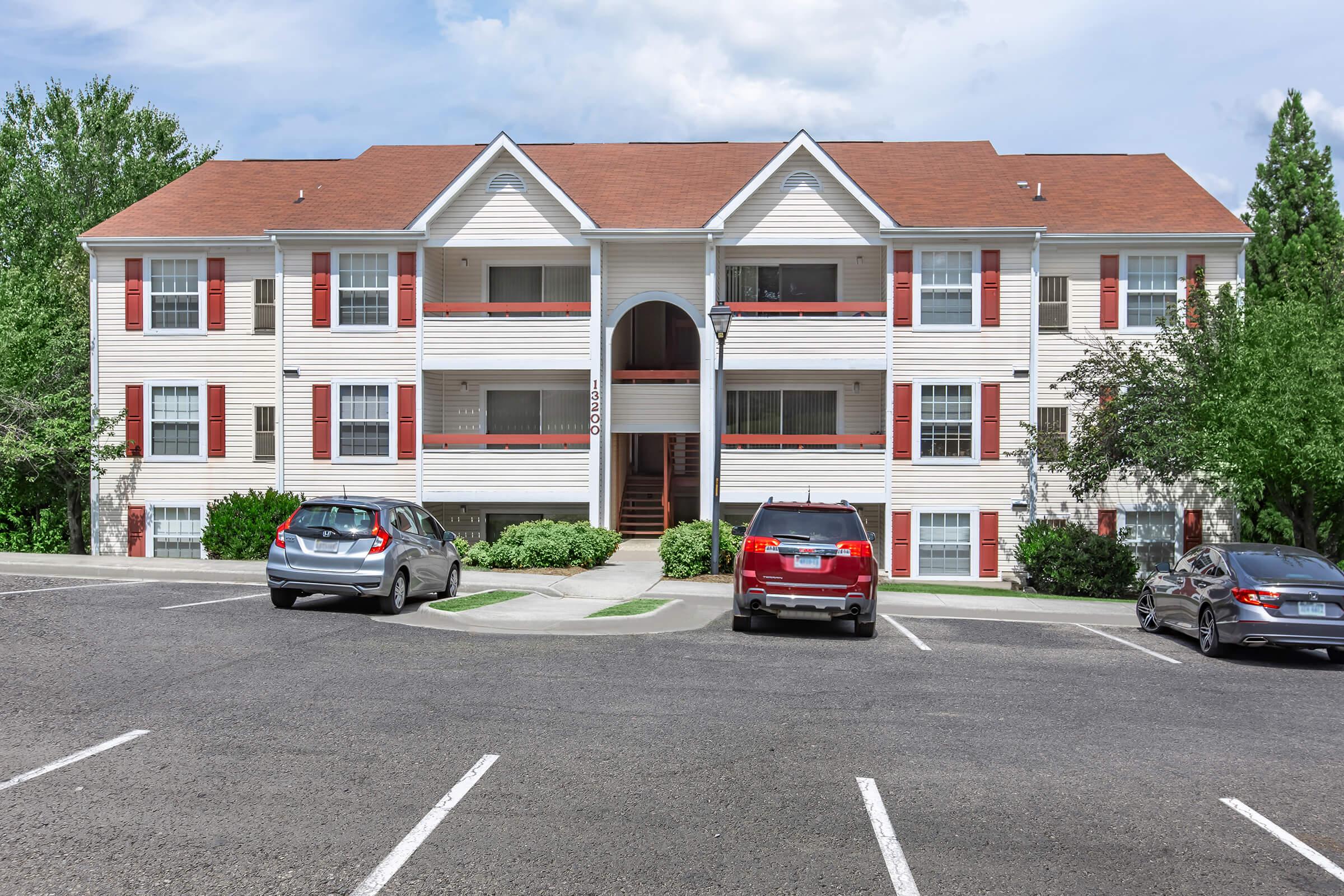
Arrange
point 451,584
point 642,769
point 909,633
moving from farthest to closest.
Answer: point 451,584 → point 909,633 → point 642,769

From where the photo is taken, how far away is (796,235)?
88.9 feet

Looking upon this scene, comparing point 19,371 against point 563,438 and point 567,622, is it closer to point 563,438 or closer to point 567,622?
point 563,438

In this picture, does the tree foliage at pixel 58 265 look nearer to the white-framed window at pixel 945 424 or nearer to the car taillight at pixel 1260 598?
the white-framed window at pixel 945 424

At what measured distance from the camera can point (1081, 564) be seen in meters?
24.0

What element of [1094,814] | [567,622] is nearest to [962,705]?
[1094,814]

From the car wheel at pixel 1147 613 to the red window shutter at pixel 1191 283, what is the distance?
9644 mm

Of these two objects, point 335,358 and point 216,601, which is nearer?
point 216,601

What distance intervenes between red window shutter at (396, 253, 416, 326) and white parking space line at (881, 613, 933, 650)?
14830 mm

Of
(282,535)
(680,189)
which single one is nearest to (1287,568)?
(282,535)

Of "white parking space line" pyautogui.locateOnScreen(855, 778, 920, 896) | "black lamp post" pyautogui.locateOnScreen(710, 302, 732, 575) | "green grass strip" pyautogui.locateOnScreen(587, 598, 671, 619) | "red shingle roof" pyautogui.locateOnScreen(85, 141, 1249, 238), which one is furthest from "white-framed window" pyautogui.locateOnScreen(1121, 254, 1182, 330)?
"white parking space line" pyautogui.locateOnScreen(855, 778, 920, 896)

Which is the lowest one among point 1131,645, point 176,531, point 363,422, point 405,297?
point 1131,645

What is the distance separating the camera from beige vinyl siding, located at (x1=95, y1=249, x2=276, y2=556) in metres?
28.1

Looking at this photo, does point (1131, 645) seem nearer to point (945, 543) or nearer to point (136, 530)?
point (945, 543)

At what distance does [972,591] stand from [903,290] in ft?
26.5
